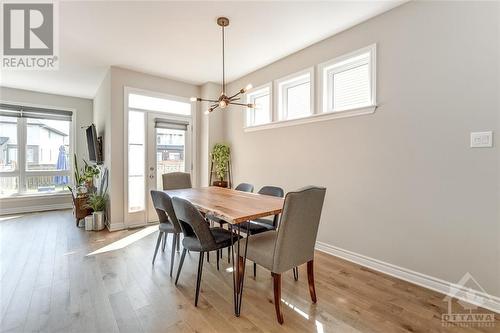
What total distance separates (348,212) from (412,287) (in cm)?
93

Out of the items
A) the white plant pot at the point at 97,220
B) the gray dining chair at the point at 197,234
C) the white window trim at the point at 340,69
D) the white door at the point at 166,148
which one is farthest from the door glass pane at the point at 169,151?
the white window trim at the point at 340,69

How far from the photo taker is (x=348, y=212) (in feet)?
9.50

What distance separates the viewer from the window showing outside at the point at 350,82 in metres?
2.72

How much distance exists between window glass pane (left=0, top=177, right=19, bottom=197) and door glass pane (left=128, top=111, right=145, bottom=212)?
325 centimetres

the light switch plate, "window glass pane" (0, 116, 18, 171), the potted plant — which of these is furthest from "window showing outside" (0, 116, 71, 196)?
the light switch plate

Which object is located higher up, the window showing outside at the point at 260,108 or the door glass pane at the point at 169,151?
the window showing outside at the point at 260,108

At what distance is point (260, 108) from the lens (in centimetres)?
397

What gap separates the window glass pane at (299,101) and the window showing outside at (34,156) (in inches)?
219

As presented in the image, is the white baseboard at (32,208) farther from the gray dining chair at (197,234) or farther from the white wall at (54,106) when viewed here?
the gray dining chair at (197,234)

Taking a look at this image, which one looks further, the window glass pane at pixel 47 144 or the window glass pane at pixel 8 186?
the window glass pane at pixel 47 144

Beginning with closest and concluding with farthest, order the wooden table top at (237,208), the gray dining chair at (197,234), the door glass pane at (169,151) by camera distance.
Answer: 1. the wooden table top at (237,208)
2. the gray dining chair at (197,234)
3. the door glass pane at (169,151)

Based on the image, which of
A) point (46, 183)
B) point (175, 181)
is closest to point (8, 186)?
point (46, 183)

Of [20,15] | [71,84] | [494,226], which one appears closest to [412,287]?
[494,226]

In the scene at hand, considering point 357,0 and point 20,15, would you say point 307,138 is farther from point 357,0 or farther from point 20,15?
→ point 20,15
